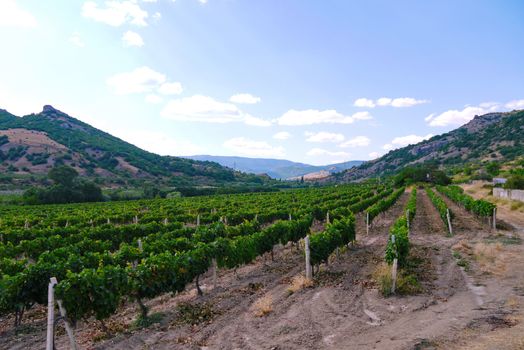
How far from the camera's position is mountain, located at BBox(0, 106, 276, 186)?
114031 millimetres

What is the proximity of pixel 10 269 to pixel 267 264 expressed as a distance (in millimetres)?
9923

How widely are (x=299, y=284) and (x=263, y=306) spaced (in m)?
2.60

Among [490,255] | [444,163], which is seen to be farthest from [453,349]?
[444,163]

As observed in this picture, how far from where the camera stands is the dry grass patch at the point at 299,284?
41.7 feet

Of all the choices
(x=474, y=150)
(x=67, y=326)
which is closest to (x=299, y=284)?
(x=67, y=326)

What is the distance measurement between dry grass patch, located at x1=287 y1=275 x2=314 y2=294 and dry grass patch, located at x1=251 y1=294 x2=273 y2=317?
1.14m

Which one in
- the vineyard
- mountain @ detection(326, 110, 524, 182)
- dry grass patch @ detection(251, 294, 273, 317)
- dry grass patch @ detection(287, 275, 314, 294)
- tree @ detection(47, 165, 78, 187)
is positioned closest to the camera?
the vineyard

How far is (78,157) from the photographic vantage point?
127 metres

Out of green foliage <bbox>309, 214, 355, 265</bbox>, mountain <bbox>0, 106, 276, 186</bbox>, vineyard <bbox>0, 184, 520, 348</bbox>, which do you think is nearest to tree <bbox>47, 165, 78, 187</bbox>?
mountain <bbox>0, 106, 276, 186</bbox>

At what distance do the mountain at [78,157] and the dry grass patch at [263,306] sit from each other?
97.4 meters

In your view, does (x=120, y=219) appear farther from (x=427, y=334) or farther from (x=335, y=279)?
(x=427, y=334)

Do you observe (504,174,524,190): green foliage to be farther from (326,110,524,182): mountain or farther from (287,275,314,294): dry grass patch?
(326,110,524,182): mountain

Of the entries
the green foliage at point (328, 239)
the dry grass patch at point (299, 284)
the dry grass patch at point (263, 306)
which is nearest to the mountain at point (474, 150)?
the green foliage at point (328, 239)

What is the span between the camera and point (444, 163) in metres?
156
